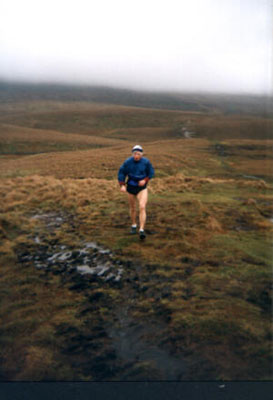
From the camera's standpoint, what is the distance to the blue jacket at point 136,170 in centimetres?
437

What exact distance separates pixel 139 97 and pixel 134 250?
13.4ft

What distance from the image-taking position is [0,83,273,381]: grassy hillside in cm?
297

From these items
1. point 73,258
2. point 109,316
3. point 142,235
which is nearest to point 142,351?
point 109,316

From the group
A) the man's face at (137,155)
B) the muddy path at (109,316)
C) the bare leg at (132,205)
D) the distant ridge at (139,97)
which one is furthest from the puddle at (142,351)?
the distant ridge at (139,97)

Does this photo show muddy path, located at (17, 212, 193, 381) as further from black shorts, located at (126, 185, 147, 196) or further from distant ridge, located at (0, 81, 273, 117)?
distant ridge, located at (0, 81, 273, 117)

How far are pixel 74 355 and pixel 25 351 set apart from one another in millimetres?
544

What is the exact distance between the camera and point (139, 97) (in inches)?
270

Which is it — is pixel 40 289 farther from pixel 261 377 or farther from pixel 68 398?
pixel 261 377

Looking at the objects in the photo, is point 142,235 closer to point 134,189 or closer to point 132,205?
point 132,205

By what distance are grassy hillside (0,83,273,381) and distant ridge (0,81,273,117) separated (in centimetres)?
13

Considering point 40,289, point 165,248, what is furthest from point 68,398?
point 165,248

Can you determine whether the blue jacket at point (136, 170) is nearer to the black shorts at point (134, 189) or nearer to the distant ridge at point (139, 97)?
the black shorts at point (134, 189)

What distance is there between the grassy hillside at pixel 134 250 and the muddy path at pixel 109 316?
1 centimetres

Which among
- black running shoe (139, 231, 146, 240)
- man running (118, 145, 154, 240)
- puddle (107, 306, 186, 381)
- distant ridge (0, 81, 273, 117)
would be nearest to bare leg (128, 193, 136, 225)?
man running (118, 145, 154, 240)
